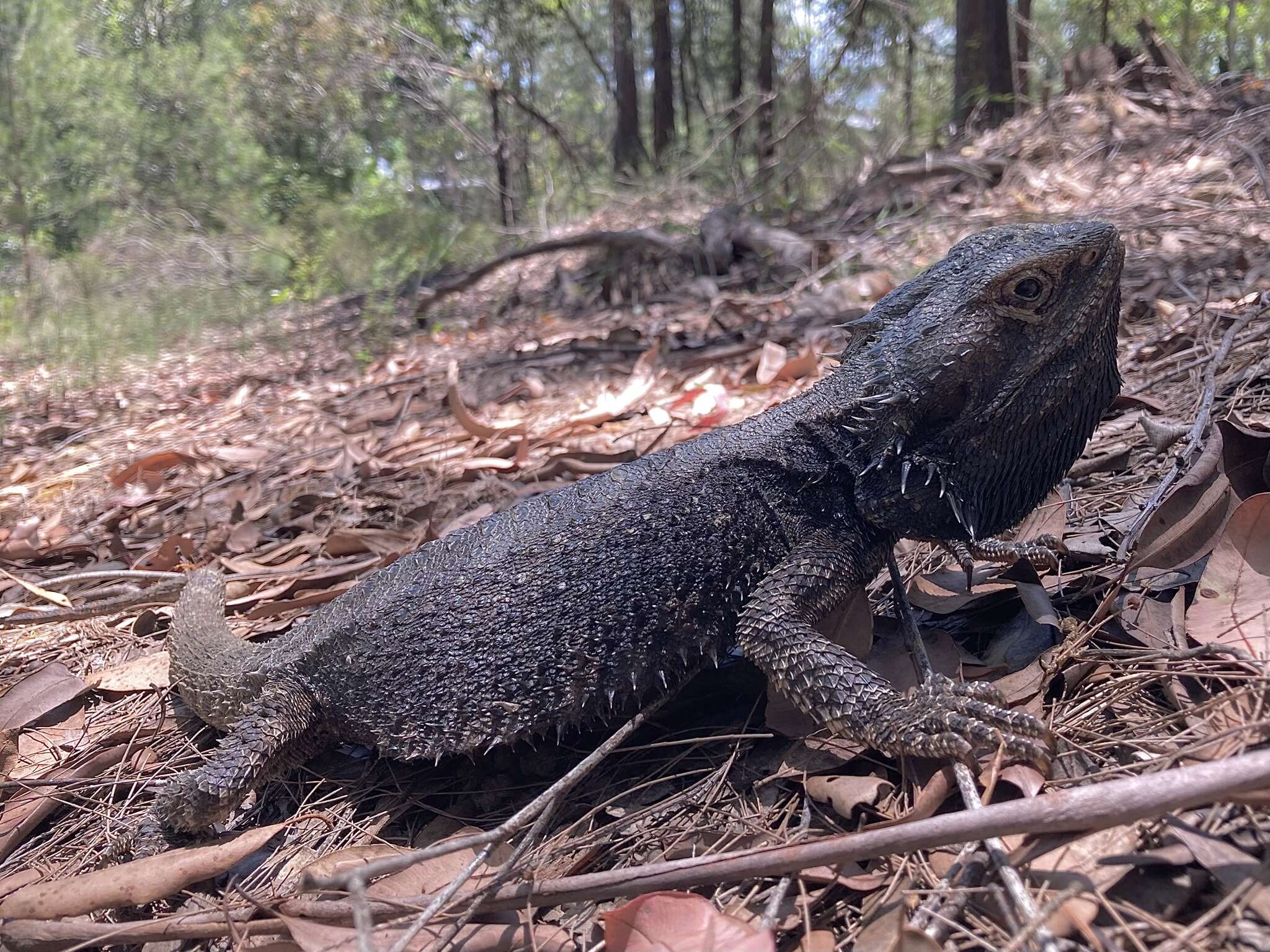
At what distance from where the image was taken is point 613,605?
2.17 meters

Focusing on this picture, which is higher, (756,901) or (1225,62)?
(1225,62)

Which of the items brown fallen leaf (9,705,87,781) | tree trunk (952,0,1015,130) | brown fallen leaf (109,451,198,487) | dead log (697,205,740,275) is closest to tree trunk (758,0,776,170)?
tree trunk (952,0,1015,130)

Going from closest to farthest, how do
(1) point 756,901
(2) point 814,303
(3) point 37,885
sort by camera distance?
1. (1) point 756,901
2. (3) point 37,885
3. (2) point 814,303

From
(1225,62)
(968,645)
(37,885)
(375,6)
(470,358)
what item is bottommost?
(37,885)

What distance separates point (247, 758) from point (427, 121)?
13.3 metres

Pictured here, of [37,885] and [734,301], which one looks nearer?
[37,885]

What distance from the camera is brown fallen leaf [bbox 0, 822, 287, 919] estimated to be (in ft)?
5.98

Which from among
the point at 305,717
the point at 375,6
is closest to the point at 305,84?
the point at 375,6

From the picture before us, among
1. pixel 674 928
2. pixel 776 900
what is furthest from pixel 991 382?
pixel 674 928

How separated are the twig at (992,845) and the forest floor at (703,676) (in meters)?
0.03

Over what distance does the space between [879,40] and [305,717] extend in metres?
Result: 11.6

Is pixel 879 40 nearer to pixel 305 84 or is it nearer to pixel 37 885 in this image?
pixel 305 84

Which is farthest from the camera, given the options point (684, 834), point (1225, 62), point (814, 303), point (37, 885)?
point (1225, 62)

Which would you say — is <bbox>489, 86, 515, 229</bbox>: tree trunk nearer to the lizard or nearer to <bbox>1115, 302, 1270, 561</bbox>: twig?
the lizard
